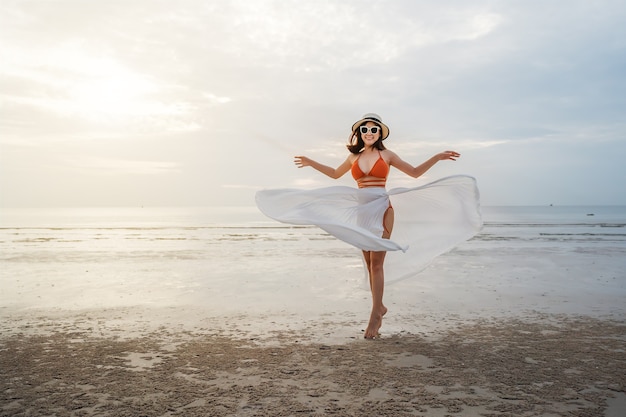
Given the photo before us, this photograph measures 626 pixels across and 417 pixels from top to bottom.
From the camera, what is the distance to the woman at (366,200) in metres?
6.79

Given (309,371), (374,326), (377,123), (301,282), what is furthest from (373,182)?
(301,282)

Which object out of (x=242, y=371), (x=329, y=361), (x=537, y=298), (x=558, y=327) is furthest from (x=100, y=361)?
(x=537, y=298)

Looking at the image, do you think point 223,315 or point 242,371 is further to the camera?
point 223,315

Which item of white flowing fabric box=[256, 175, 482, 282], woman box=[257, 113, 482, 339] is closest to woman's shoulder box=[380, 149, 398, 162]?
woman box=[257, 113, 482, 339]

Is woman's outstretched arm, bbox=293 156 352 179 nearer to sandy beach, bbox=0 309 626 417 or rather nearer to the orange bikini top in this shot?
the orange bikini top

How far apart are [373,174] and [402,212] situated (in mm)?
1003

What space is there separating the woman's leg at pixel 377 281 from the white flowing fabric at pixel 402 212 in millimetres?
123

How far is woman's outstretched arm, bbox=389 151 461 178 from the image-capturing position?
6934 mm

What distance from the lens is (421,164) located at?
7.03 m

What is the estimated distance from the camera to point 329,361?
5340 millimetres

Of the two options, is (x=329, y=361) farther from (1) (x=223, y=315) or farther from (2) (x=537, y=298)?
(2) (x=537, y=298)

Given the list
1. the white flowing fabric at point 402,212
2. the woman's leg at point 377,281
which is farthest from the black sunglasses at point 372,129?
the woman's leg at point 377,281

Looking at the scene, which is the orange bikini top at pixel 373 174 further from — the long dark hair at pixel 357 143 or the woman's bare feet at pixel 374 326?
the woman's bare feet at pixel 374 326

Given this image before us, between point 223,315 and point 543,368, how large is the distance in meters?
4.69
